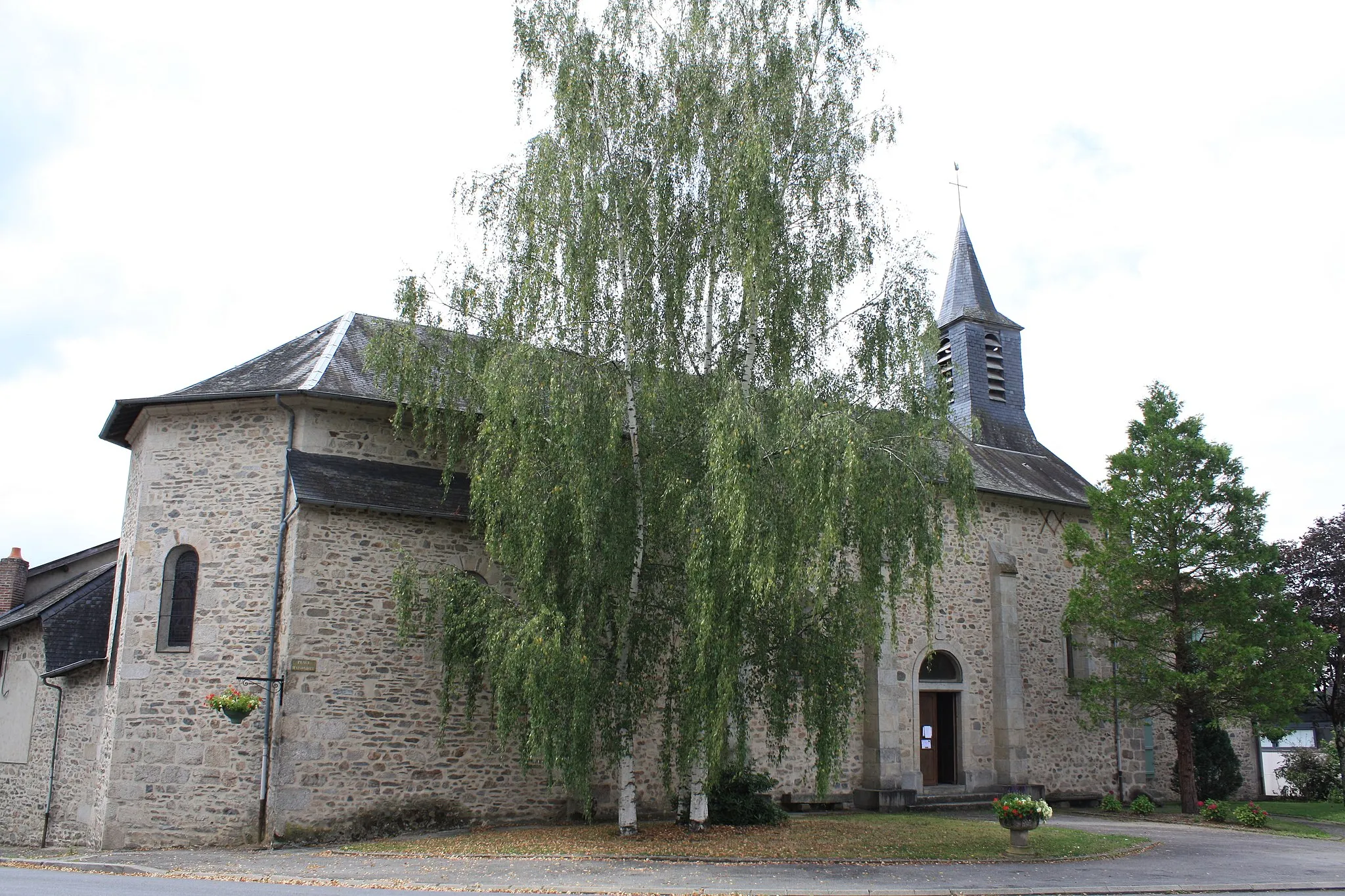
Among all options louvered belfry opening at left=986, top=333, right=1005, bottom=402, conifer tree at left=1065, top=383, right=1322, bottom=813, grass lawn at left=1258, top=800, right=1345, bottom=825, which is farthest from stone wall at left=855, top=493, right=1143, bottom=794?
louvered belfry opening at left=986, top=333, right=1005, bottom=402

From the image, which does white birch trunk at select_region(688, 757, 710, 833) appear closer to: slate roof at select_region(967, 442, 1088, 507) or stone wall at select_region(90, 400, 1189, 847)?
stone wall at select_region(90, 400, 1189, 847)

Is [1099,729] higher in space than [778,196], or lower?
lower

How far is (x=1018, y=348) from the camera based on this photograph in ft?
82.5

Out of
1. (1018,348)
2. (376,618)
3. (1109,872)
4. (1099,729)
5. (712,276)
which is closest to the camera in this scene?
(1109,872)

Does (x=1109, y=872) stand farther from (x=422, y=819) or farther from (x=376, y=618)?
(x=376, y=618)

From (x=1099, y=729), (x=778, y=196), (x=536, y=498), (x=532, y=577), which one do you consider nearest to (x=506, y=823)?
Answer: (x=532, y=577)

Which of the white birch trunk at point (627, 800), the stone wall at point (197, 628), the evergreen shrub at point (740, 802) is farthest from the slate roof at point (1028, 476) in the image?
the stone wall at point (197, 628)

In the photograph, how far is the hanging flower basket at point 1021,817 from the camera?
12.2 metres

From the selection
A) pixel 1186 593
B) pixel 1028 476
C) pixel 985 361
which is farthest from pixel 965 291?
pixel 1186 593

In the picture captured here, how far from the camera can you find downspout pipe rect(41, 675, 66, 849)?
Answer: 47.6 feet

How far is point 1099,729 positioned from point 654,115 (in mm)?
15870

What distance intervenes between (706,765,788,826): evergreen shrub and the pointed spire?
14.8 meters

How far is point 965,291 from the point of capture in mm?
25469

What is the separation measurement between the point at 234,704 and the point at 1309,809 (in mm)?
21105
